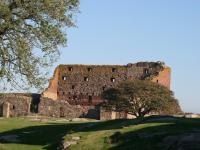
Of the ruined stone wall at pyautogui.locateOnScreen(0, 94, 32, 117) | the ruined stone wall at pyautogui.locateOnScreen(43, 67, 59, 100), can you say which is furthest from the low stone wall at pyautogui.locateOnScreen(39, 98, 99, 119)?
the ruined stone wall at pyautogui.locateOnScreen(43, 67, 59, 100)

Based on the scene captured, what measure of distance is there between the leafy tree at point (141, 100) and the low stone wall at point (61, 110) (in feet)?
33.4

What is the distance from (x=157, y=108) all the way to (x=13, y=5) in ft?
142

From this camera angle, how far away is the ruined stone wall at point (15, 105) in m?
79.6

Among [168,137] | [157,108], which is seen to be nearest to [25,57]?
[168,137]

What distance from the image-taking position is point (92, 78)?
92.6 metres

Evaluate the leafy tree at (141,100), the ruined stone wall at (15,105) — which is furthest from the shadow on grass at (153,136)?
the ruined stone wall at (15,105)

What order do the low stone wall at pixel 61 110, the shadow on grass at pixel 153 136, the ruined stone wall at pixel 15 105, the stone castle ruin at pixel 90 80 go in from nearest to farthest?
the shadow on grass at pixel 153 136
the ruined stone wall at pixel 15 105
the low stone wall at pixel 61 110
the stone castle ruin at pixel 90 80

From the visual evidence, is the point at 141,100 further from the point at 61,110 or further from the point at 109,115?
the point at 61,110

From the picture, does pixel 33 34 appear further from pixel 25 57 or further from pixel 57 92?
pixel 57 92

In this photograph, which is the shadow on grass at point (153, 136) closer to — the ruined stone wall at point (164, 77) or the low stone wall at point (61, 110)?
the low stone wall at point (61, 110)

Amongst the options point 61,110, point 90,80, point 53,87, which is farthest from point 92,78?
point 61,110

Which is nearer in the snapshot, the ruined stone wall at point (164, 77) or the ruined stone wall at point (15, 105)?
the ruined stone wall at point (15, 105)

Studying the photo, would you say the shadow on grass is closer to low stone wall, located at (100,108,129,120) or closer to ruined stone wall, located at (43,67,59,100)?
low stone wall, located at (100,108,129,120)

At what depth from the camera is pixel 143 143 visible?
2752cm
